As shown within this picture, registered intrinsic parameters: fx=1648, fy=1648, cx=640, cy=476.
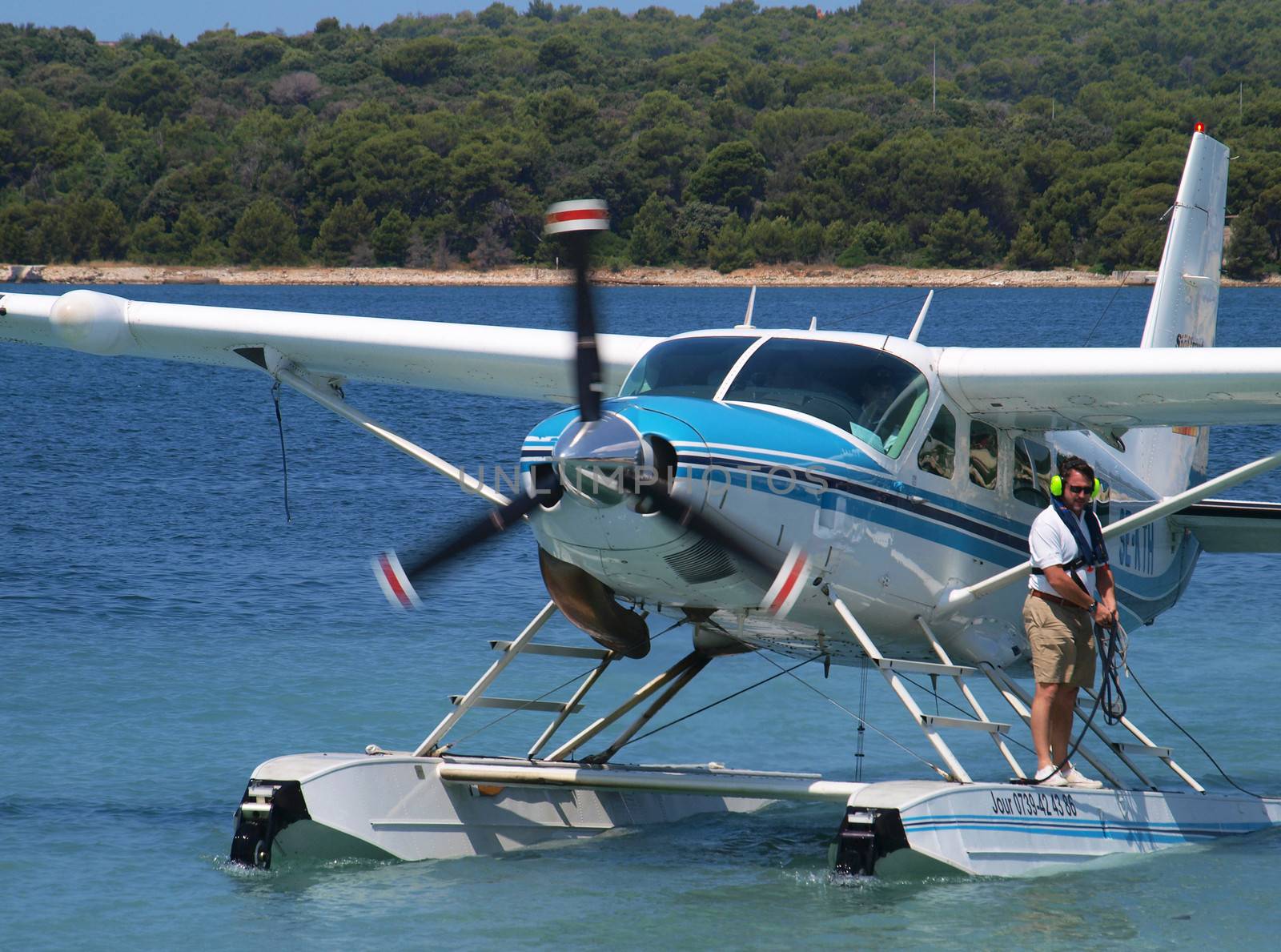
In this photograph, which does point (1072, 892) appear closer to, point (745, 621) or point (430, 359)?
point (745, 621)

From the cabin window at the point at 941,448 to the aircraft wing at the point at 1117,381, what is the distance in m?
0.14

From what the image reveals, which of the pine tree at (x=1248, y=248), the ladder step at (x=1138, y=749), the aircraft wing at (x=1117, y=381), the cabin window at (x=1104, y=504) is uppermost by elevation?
the aircraft wing at (x=1117, y=381)

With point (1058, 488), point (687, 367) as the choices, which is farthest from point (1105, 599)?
point (687, 367)

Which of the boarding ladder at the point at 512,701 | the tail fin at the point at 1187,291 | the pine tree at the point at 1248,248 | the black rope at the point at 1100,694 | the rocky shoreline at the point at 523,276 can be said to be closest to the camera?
the black rope at the point at 1100,694

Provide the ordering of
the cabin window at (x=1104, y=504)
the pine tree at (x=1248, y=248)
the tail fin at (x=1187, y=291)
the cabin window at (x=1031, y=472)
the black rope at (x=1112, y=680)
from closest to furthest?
the black rope at (x=1112, y=680), the cabin window at (x=1031, y=472), the cabin window at (x=1104, y=504), the tail fin at (x=1187, y=291), the pine tree at (x=1248, y=248)

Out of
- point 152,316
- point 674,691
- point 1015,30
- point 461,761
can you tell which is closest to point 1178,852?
point 674,691

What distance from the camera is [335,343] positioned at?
9.80m

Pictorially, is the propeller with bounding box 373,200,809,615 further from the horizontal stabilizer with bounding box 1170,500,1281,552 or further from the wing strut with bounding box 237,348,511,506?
the horizontal stabilizer with bounding box 1170,500,1281,552

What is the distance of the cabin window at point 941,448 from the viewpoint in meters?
8.32

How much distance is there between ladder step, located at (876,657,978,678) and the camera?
26.0 ft

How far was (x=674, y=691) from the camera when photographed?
30.3 ft

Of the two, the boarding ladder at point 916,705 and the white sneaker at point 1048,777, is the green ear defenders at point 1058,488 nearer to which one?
the boarding ladder at point 916,705

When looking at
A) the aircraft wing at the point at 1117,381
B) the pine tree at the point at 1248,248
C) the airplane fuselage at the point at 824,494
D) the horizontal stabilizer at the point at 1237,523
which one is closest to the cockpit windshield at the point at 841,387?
the airplane fuselage at the point at 824,494

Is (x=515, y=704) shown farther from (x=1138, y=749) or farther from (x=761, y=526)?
(x=1138, y=749)
